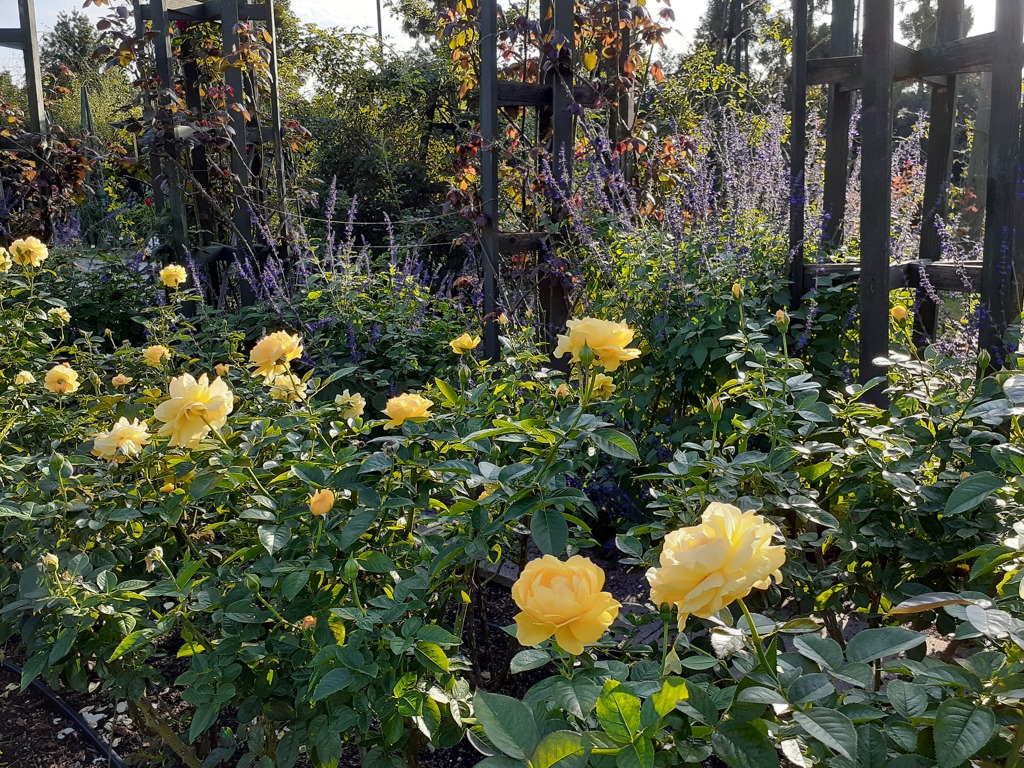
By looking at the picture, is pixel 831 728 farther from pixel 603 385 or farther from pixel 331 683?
pixel 603 385

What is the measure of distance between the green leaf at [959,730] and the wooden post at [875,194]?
1663mm

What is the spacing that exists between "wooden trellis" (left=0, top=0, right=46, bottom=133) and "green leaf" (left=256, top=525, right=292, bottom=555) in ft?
17.1

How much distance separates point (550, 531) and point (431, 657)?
208 mm

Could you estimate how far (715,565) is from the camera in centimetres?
62

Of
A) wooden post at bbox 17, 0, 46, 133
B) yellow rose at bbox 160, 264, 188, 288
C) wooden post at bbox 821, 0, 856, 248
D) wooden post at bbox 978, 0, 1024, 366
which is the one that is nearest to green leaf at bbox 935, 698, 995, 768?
wooden post at bbox 978, 0, 1024, 366

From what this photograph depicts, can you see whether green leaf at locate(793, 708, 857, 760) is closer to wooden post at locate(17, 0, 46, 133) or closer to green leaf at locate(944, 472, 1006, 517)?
green leaf at locate(944, 472, 1006, 517)

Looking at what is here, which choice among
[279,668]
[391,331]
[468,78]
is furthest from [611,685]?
[468,78]

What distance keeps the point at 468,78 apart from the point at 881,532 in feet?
10.1

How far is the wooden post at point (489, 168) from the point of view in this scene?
10.6ft

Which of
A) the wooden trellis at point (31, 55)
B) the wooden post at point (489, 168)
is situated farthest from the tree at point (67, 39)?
the wooden post at point (489, 168)

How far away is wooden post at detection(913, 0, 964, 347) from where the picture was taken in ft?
8.21

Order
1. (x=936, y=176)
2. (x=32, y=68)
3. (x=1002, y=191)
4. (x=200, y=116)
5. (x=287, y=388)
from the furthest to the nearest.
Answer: (x=32, y=68) → (x=200, y=116) → (x=936, y=176) → (x=1002, y=191) → (x=287, y=388)

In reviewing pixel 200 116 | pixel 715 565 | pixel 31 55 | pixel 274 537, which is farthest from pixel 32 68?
pixel 715 565

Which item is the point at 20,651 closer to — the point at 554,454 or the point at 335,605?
the point at 335,605
